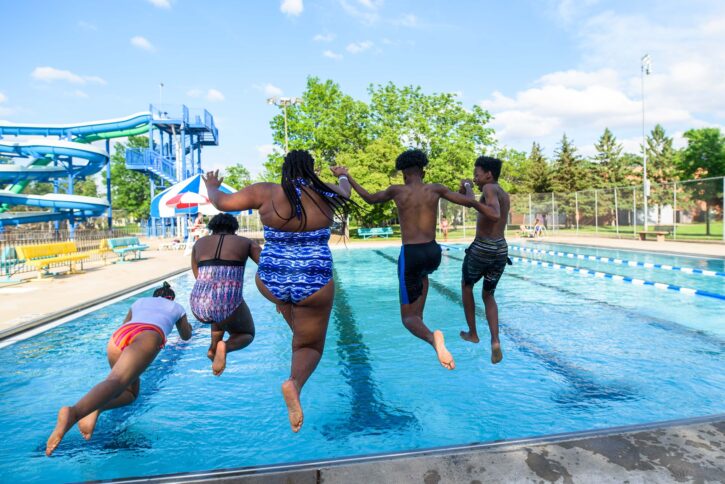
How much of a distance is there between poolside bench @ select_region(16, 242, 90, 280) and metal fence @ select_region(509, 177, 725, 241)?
2564 centimetres

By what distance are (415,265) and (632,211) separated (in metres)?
30.0

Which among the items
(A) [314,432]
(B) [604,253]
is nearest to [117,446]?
(A) [314,432]

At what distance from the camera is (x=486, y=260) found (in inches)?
185

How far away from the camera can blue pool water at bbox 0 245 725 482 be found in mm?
3604

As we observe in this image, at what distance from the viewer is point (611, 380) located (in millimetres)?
4871

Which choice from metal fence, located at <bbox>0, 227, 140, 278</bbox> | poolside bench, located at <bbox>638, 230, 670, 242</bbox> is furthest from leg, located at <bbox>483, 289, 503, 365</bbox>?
poolside bench, located at <bbox>638, 230, 670, 242</bbox>

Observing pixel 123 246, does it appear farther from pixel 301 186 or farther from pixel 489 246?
pixel 301 186

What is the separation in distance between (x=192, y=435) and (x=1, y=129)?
116 feet

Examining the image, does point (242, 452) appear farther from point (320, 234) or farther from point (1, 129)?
point (1, 129)

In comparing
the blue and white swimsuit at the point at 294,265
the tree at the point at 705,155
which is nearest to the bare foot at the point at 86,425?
the blue and white swimsuit at the point at 294,265

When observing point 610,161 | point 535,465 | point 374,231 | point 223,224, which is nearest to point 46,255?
point 223,224

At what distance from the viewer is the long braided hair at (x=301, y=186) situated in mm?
3004

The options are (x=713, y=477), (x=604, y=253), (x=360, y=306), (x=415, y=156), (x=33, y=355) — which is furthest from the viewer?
(x=604, y=253)

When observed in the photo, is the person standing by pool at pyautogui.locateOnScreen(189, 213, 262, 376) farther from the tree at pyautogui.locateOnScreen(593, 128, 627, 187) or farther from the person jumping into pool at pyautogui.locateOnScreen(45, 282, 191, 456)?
the tree at pyautogui.locateOnScreen(593, 128, 627, 187)
